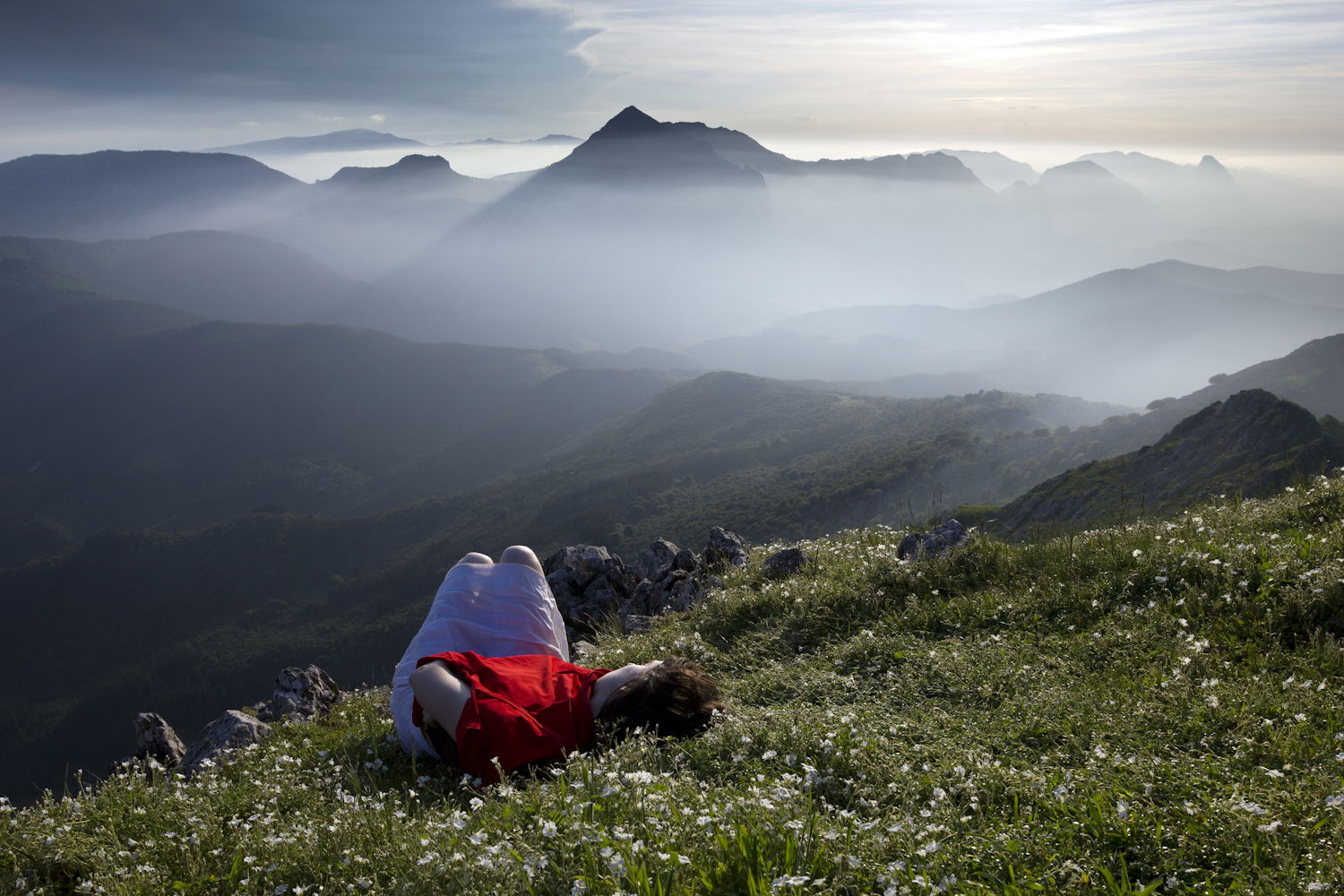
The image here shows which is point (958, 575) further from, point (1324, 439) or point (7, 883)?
point (1324, 439)

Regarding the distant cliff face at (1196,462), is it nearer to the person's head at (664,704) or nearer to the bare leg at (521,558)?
the bare leg at (521,558)

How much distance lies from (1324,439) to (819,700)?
45.4m

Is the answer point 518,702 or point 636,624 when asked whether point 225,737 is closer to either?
point 518,702

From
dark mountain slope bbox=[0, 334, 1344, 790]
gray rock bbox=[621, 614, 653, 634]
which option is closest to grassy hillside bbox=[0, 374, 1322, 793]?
dark mountain slope bbox=[0, 334, 1344, 790]

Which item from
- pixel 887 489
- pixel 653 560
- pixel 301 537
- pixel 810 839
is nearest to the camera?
pixel 810 839

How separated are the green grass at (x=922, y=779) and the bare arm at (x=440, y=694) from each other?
16.3 inches

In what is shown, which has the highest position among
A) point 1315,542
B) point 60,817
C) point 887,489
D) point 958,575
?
point 1315,542

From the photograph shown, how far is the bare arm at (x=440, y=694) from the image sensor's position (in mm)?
5730

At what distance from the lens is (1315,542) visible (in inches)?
261

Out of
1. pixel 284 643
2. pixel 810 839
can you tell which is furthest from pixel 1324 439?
pixel 284 643

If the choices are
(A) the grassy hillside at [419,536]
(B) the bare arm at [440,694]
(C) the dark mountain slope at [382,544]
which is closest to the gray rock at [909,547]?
(B) the bare arm at [440,694]

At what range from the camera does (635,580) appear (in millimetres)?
15453

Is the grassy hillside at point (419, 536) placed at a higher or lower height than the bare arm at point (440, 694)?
lower

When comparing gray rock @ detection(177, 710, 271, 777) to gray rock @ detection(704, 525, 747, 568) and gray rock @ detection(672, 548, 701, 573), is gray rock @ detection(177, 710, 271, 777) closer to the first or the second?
gray rock @ detection(704, 525, 747, 568)
